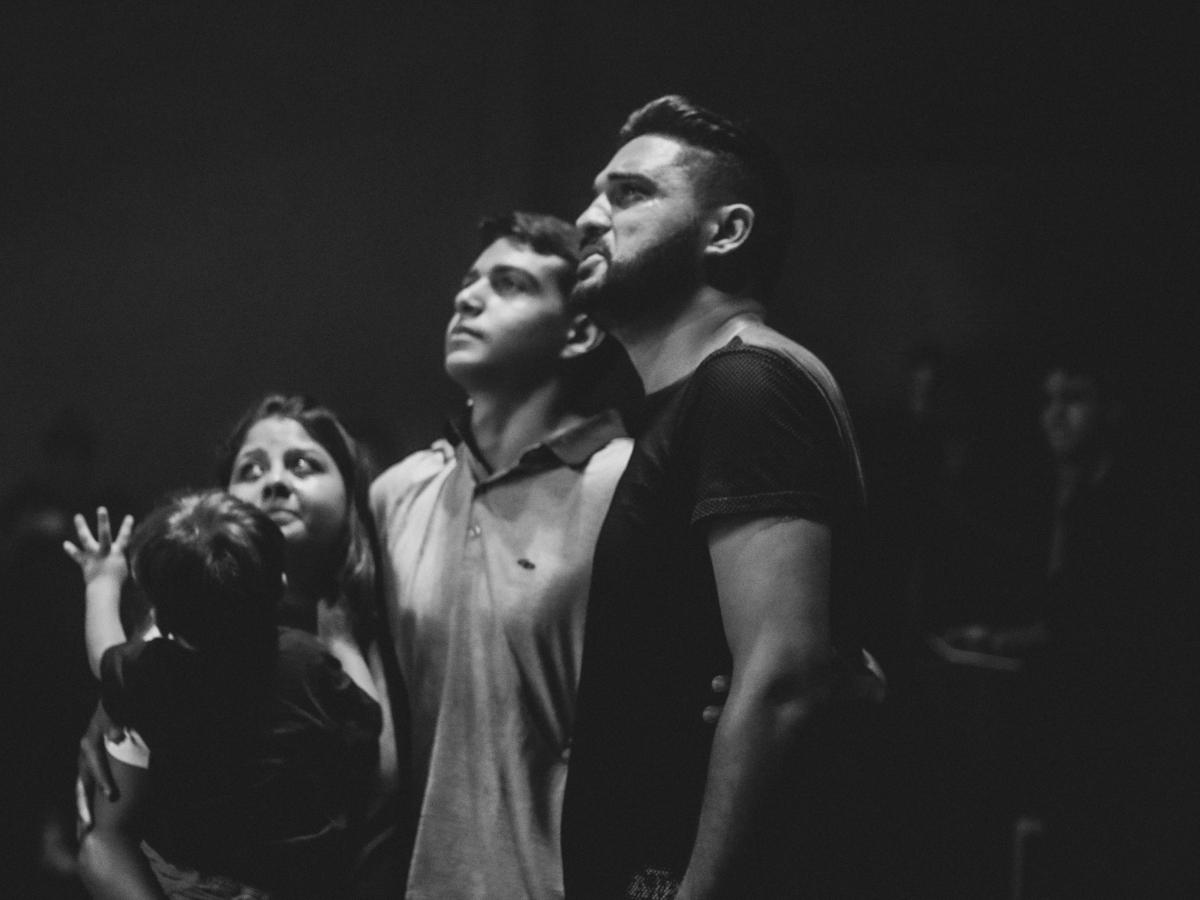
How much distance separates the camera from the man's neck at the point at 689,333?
5.64 ft

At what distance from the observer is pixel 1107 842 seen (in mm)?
2875

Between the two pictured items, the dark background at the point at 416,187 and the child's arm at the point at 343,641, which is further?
the dark background at the point at 416,187

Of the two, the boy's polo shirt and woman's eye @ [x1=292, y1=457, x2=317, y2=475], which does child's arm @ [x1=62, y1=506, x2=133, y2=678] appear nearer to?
woman's eye @ [x1=292, y1=457, x2=317, y2=475]

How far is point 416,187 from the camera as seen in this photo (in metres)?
4.66

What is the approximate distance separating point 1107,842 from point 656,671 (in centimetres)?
182

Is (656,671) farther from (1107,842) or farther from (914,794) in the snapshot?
(914,794)

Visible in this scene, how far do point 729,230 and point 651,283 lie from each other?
13cm

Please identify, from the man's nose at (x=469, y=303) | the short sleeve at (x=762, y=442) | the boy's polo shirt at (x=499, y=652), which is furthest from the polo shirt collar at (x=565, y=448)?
the short sleeve at (x=762, y=442)

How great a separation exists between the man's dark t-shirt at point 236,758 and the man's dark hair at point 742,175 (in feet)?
2.92

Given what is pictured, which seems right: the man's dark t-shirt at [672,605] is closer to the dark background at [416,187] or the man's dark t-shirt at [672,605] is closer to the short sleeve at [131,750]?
the short sleeve at [131,750]

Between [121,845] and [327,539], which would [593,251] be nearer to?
[327,539]

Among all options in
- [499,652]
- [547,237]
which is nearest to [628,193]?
[547,237]

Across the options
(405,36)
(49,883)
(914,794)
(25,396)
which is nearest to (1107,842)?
(914,794)

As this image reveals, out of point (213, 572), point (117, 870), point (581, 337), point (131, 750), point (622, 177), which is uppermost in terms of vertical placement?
point (622, 177)
